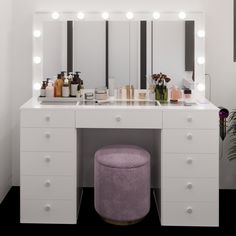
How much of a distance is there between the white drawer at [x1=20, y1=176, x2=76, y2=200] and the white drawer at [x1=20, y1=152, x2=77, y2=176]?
0.04 metres

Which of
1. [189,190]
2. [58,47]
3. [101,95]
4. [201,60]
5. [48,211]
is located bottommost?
[48,211]

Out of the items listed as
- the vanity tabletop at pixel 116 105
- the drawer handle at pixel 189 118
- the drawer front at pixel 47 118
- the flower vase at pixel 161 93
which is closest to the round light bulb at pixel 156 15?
the flower vase at pixel 161 93

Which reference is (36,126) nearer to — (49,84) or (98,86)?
(49,84)

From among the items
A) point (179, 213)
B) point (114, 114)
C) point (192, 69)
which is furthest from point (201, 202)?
point (192, 69)

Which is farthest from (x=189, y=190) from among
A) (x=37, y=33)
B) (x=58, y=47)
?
(x=37, y=33)

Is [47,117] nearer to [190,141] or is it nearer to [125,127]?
[125,127]

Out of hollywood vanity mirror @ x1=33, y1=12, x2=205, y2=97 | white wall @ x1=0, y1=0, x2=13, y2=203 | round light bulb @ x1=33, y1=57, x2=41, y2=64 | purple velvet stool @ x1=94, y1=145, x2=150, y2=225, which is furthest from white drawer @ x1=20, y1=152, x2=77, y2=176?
round light bulb @ x1=33, y1=57, x2=41, y2=64

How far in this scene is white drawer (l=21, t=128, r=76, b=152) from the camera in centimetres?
299

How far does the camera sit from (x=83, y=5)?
11.6ft

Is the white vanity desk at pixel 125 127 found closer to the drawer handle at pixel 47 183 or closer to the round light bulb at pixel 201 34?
the drawer handle at pixel 47 183

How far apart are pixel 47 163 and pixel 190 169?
3.21 ft

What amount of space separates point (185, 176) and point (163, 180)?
0.15 m

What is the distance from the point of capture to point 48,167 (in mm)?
3023

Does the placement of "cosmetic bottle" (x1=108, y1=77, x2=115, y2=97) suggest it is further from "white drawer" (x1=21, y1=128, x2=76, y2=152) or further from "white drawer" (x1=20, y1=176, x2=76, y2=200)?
"white drawer" (x1=20, y1=176, x2=76, y2=200)
